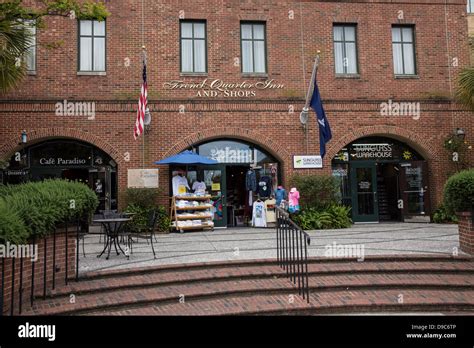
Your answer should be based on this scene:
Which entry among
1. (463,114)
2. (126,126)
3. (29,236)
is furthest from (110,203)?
(463,114)

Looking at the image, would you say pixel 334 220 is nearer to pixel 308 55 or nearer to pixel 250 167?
pixel 250 167

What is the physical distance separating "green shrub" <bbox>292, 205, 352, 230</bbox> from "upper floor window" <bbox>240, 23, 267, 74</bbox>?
4959 mm

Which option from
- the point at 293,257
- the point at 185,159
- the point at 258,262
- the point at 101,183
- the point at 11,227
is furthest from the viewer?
the point at 101,183

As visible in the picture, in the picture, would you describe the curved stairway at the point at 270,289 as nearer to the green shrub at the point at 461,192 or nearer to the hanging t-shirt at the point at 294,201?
the green shrub at the point at 461,192

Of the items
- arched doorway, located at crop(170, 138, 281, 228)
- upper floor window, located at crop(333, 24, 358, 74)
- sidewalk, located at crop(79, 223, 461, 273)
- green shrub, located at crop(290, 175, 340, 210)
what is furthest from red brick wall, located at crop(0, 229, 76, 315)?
upper floor window, located at crop(333, 24, 358, 74)

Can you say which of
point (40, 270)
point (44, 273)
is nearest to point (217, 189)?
point (40, 270)

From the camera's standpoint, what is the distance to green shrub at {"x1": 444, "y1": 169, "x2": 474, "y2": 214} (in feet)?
24.3

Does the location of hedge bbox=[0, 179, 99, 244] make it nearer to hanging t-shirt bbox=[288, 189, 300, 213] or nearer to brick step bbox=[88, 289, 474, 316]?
brick step bbox=[88, 289, 474, 316]

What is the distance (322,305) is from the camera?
5.83 metres

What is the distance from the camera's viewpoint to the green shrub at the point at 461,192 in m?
7.40

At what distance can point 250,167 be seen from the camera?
560 inches

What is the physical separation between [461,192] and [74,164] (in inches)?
431

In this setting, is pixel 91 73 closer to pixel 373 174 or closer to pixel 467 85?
pixel 373 174

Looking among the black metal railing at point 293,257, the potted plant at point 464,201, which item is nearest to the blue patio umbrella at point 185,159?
the black metal railing at point 293,257
